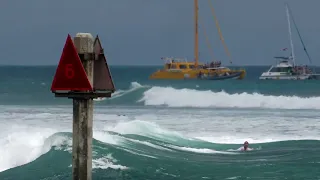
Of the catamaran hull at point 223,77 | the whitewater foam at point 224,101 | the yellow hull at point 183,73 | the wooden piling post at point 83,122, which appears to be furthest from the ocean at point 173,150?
the yellow hull at point 183,73

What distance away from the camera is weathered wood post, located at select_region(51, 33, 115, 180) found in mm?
8672

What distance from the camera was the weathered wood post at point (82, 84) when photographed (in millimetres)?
8672

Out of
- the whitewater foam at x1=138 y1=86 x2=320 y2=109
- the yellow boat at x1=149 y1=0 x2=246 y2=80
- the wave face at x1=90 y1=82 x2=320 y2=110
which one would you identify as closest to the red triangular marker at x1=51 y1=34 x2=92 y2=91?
the wave face at x1=90 y1=82 x2=320 y2=110

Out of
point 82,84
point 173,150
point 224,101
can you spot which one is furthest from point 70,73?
point 224,101

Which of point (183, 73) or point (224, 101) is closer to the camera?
point (224, 101)

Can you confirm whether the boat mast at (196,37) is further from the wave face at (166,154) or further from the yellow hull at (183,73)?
the wave face at (166,154)

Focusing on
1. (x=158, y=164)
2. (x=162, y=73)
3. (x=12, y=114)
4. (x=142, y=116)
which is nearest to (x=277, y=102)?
(x=142, y=116)

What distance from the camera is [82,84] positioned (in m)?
8.70

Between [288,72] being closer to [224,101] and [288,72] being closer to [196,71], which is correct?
[196,71]

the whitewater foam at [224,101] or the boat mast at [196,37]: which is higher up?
the boat mast at [196,37]

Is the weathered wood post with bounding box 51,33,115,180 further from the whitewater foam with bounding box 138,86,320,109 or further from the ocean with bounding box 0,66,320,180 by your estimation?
the whitewater foam with bounding box 138,86,320,109

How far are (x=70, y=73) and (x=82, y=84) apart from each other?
183mm

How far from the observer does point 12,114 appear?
37.2 metres

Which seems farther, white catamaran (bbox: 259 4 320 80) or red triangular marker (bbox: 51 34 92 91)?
white catamaran (bbox: 259 4 320 80)
